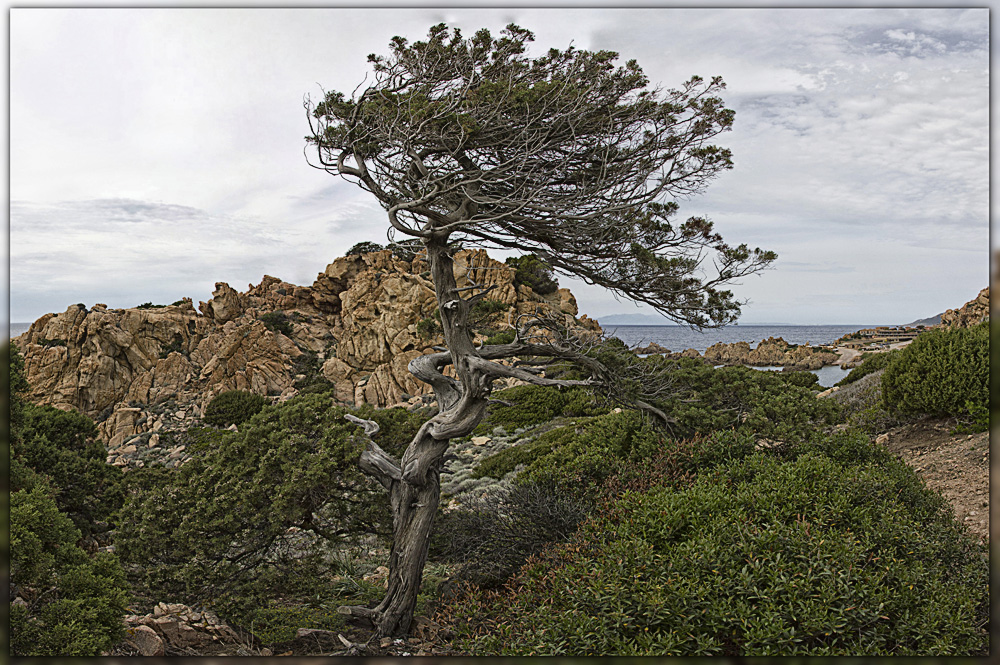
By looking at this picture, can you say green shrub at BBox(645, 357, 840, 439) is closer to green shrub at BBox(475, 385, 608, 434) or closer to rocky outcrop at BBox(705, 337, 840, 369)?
green shrub at BBox(475, 385, 608, 434)

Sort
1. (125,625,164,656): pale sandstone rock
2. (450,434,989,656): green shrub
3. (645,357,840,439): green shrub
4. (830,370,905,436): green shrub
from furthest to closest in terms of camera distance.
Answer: (830,370,905,436): green shrub < (645,357,840,439): green shrub < (125,625,164,656): pale sandstone rock < (450,434,989,656): green shrub

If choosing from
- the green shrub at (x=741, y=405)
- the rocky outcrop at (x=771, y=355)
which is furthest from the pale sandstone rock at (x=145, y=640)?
the rocky outcrop at (x=771, y=355)

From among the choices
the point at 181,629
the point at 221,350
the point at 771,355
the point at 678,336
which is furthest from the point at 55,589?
the point at 771,355

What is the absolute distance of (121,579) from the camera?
425 cm

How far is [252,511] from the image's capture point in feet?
17.9

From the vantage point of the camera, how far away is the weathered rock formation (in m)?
24.3

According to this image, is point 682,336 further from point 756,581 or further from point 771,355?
point 771,355

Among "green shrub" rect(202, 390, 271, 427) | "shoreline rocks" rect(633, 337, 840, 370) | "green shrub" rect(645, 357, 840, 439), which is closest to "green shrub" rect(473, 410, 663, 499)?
"green shrub" rect(645, 357, 840, 439)

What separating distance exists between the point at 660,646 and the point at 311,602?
4.77m

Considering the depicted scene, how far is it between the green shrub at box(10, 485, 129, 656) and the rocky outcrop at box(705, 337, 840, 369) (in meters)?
24.9

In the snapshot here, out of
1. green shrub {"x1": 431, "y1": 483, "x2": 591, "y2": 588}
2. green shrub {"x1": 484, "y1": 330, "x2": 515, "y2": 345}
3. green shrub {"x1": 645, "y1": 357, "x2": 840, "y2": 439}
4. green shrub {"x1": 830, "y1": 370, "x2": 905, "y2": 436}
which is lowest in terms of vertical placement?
green shrub {"x1": 431, "y1": 483, "x2": 591, "y2": 588}

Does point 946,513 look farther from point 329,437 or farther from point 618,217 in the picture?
point 329,437

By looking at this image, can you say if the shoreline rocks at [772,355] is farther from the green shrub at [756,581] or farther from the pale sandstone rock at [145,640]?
the pale sandstone rock at [145,640]

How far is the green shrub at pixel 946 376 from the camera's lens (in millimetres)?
7914
